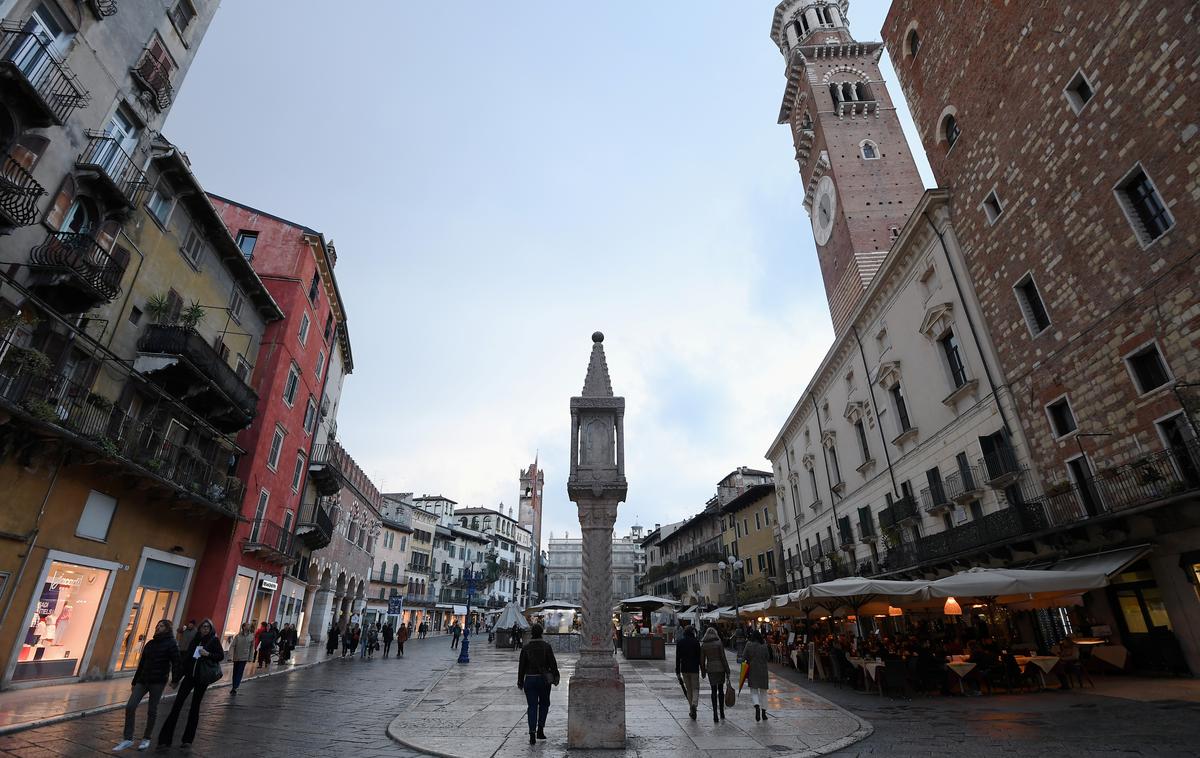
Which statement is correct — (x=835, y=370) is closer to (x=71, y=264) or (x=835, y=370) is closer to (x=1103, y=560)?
(x=1103, y=560)

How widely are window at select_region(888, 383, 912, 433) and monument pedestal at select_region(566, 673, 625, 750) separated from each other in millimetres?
18357

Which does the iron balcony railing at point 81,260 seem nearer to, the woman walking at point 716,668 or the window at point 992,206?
the woman walking at point 716,668

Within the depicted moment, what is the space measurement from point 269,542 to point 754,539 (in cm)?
3522

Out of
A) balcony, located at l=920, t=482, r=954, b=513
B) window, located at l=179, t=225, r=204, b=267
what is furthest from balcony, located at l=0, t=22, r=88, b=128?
balcony, located at l=920, t=482, r=954, b=513

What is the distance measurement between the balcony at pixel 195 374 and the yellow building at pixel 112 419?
4 cm

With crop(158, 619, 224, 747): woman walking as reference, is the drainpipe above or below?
above

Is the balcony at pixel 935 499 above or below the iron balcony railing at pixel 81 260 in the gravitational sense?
below

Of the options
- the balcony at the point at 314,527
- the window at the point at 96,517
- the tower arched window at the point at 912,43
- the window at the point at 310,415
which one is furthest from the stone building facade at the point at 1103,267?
the balcony at the point at 314,527

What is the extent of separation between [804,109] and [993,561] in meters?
38.2

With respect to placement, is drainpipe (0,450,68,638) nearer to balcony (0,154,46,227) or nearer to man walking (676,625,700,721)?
balcony (0,154,46,227)

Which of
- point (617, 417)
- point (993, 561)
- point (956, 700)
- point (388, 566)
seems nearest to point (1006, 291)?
point (993, 561)

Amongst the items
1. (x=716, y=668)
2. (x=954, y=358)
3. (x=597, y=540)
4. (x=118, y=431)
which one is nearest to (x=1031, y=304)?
(x=954, y=358)

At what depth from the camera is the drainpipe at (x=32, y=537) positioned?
11.7 meters

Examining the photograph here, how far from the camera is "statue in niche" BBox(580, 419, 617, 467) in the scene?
10398mm
